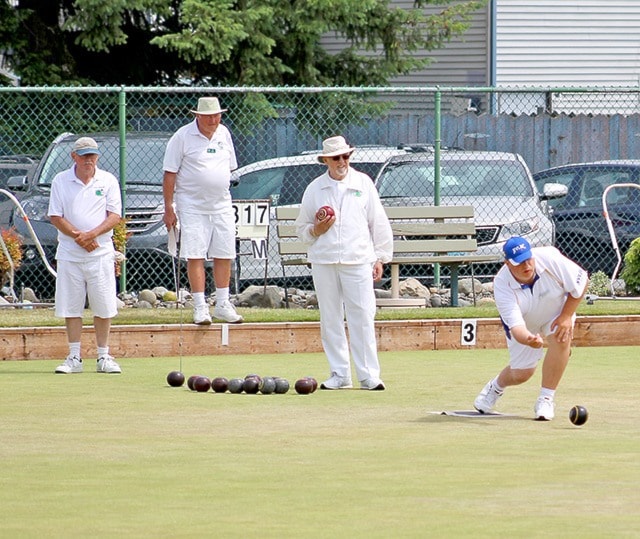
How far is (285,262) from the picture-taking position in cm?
1459

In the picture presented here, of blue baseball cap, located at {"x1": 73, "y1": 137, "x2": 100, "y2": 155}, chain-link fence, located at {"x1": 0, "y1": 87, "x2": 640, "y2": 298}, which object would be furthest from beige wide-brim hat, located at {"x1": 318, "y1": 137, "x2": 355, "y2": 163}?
chain-link fence, located at {"x1": 0, "y1": 87, "x2": 640, "y2": 298}

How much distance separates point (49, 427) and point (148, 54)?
1435 centimetres

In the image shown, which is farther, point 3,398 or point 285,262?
point 285,262

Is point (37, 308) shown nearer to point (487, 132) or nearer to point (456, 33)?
point (487, 132)

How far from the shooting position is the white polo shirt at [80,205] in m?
11.5

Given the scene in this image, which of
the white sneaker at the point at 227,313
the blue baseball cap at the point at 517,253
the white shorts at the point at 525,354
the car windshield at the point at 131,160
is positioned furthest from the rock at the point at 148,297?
the blue baseball cap at the point at 517,253

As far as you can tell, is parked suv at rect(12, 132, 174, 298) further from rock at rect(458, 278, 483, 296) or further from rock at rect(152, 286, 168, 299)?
rock at rect(458, 278, 483, 296)

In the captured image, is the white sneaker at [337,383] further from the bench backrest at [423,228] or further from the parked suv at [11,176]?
the parked suv at [11,176]

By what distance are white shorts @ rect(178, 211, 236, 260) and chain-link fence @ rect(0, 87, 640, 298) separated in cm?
153

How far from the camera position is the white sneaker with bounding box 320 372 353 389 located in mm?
10500

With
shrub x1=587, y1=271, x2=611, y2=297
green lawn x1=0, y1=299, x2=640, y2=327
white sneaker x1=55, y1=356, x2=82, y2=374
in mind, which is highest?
white sneaker x1=55, y1=356, x2=82, y2=374

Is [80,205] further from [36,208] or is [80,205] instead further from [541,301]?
[36,208]

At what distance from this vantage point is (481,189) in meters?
16.2

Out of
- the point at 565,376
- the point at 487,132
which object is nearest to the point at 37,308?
the point at 565,376
